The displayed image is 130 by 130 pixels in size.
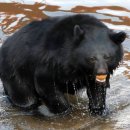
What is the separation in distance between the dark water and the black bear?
0.19 meters

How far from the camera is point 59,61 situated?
7480 mm

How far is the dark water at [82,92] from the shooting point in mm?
7883

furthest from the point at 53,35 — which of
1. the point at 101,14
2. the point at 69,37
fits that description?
the point at 101,14

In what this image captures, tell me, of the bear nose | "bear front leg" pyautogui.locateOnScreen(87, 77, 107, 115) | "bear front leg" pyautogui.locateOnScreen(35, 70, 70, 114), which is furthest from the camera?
"bear front leg" pyautogui.locateOnScreen(87, 77, 107, 115)

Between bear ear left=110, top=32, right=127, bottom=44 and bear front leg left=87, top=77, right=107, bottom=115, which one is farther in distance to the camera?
bear front leg left=87, top=77, right=107, bottom=115

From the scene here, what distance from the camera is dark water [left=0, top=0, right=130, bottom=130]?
25.9 feet

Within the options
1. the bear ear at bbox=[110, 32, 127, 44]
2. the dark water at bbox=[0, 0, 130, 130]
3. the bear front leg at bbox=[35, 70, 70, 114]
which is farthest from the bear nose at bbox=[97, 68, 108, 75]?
the dark water at bbox=[0, 0, 130, 130]

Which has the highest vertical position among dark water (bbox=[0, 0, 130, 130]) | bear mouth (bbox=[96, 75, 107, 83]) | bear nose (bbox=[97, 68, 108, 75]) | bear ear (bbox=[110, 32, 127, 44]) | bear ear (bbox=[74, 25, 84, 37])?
bear ear (bbox=[74, 25, 84, 37])

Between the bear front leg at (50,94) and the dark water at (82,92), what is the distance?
→ 0.15m

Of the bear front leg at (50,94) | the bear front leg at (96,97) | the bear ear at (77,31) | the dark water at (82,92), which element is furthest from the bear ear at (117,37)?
the dark water at (82,92)

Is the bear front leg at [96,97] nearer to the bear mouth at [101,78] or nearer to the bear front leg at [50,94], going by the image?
the bear front leg at [50,94]

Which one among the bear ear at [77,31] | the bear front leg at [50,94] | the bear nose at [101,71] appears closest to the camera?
the bear nose at [101,71]

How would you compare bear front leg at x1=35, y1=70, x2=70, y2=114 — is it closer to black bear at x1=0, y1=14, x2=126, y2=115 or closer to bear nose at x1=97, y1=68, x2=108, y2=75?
black bear at x1=0, y1=14, x2=126, y2=115

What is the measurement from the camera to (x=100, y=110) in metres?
8.14
